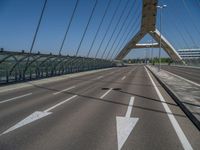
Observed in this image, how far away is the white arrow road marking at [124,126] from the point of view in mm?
5848

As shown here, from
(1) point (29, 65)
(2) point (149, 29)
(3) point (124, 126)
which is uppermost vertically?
(2) point (149, 29)

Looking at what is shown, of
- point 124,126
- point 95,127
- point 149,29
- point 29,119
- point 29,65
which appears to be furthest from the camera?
point 149,29

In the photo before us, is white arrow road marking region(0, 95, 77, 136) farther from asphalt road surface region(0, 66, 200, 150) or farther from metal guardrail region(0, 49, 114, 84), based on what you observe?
metal guardrail region(0, 49, 114, 84)

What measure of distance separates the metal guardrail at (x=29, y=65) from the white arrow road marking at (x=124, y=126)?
13141 millimetres

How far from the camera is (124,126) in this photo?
7023 mm

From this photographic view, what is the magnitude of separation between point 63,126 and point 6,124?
5.09ft

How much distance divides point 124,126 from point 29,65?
697 inches

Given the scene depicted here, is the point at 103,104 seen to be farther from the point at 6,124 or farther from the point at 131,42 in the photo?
the point at 131,42

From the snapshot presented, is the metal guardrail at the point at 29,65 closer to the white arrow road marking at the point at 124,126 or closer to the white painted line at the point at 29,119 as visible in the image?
the white painted line at the point at 29,119

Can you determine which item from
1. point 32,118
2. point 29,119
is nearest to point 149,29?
point 32,118

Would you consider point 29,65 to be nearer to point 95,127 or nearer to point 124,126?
point 95,127

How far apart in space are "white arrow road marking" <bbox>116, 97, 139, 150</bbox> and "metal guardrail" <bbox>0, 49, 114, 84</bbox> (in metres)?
13.1

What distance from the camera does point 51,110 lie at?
925 cm

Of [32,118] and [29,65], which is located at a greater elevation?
[29,65]
